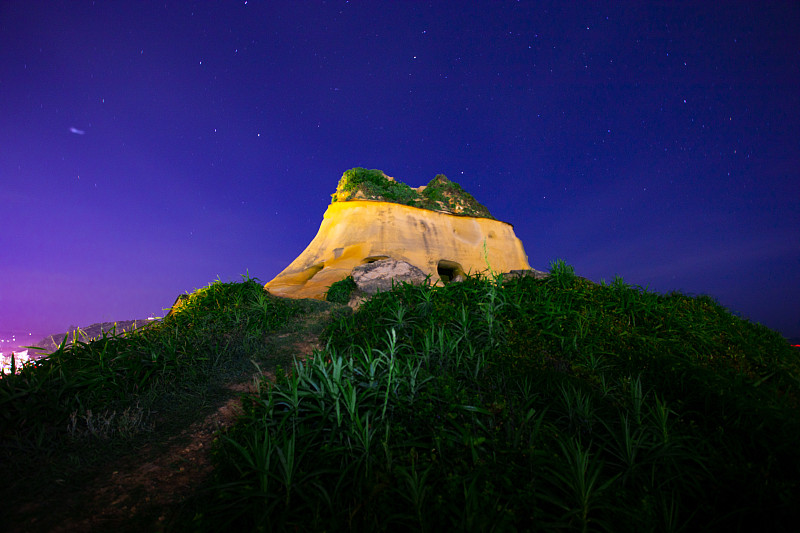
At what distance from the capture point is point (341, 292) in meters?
10.4

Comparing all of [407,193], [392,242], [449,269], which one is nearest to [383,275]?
[392,242]

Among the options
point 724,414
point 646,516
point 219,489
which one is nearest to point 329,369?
point 219,489

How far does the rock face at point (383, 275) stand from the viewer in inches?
411

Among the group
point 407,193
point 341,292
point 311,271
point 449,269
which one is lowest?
point 341,292

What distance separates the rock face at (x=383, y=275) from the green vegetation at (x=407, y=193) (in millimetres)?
8130

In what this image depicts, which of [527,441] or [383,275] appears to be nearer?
[527,441]

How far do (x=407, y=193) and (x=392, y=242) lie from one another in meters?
4.05

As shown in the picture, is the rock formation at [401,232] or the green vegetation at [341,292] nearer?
the green vegetation at [341,292]

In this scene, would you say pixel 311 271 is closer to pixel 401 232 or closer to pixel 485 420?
pixel 401 232

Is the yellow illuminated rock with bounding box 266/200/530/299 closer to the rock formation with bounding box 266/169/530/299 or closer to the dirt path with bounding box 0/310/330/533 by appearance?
the rock formation with bounding box 266/169/530/299

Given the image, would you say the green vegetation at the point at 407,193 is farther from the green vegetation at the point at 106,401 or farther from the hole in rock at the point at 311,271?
the green vegetation at the point at 106,401

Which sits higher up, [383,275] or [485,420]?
[383,275]

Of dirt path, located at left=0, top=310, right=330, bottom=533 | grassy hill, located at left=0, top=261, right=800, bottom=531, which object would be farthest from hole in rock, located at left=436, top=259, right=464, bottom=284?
dirt path, located at left=0, top=310, right=330, bottom=533

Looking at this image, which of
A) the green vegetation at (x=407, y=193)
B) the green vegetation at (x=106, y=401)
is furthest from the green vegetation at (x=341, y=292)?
the green vegetation at (x=407, y=193)
